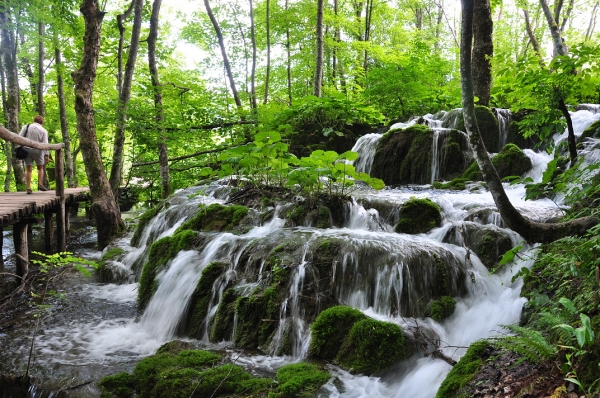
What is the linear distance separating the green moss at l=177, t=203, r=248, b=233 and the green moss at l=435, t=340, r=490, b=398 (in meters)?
4.28

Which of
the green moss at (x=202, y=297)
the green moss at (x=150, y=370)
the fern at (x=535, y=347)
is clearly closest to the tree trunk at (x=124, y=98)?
the green moss at (x=202, y=297)

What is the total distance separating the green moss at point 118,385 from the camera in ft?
11.7

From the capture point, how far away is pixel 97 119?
1026 centimetres

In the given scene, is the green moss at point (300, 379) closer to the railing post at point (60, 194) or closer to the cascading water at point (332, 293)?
the cascading water at point (332, 293)

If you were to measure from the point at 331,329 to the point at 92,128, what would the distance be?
25.2 ft

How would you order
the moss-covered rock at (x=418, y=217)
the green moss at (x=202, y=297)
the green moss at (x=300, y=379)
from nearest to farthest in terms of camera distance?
the green moss at (x=300, y=379), the green moss at (x=202, y=297), the moss-covered rock at (x=418, y=217)

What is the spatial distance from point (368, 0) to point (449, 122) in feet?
37.0

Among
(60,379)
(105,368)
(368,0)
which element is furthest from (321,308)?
(368,0)

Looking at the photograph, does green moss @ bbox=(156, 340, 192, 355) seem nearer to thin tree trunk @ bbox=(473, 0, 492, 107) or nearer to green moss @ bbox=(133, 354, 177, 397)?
green moss @ bbox=(133, 354, 177, 397)

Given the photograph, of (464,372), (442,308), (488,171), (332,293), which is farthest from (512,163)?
(464,372)

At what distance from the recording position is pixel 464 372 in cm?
284

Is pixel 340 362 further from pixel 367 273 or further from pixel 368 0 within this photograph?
pixel 368 0

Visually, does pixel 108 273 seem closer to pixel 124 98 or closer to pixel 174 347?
pixel 174 347

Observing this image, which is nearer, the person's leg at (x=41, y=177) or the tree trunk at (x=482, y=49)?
the tree trunk at (x=482, y=49)
